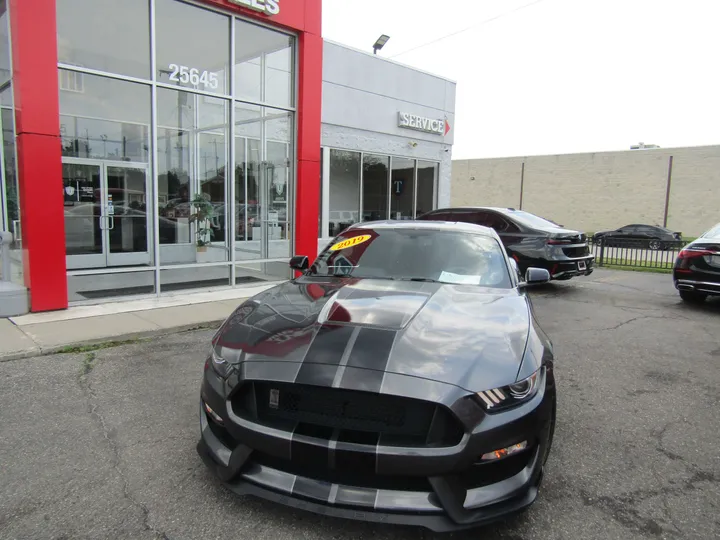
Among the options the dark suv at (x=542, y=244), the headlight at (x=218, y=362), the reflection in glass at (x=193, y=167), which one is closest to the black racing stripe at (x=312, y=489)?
the headlight at (x=218, y=362)

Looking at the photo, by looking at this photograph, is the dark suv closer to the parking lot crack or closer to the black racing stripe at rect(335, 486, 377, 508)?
the parking lot crack

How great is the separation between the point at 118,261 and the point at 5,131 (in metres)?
3.02

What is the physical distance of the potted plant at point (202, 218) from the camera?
10.1m

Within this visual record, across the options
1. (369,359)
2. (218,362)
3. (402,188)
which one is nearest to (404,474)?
(369,359)

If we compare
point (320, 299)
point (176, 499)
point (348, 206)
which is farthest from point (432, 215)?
point (176, 499)

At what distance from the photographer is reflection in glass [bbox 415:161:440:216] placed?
15656 mm

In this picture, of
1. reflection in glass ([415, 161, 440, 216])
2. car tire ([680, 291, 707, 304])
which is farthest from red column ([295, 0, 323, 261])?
car tire ([680, 291, 707, 304])

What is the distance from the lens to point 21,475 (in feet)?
9.79

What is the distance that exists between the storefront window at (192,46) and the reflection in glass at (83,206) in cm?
262

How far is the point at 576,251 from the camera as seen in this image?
9.81 metres

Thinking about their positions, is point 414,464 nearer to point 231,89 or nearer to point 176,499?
point 176,499

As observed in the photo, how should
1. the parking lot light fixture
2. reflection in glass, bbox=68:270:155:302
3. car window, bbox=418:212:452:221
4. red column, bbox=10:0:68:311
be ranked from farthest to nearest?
the parking lot light fixture, car window, bbox=418:212:452:221, reflection in glass, bbox=68:270:155:302, red column, bbox=10:0:68:311

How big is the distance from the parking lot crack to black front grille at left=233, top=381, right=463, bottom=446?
750 millimetres

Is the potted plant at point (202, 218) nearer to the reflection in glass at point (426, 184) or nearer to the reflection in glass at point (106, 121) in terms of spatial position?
the reflection in glass at point (106, 121)
